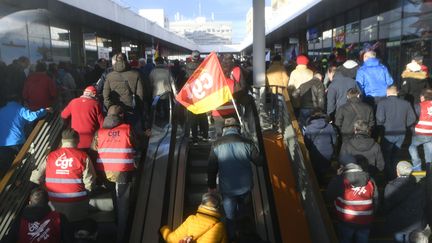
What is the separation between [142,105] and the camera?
810 cm

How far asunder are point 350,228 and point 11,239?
3.75 m

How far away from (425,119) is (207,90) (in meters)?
3.37

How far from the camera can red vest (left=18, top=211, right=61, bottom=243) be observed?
4.74 m

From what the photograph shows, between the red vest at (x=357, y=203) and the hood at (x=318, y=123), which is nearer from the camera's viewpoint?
the red vest at (x=357, y=203)

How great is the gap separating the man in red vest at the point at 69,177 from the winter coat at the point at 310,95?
4.28 m

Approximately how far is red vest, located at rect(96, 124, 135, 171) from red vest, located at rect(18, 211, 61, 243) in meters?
1.26

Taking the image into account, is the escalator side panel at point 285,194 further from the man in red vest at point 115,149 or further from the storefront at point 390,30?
the storefront at point 390,30

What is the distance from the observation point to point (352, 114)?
7.03 m

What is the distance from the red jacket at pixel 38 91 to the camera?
792 cm

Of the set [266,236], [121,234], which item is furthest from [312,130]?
[121,234]

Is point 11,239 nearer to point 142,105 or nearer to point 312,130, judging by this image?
point 142,105

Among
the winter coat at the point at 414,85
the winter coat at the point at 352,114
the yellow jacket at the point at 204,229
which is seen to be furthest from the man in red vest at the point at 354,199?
the winter coat at the point at 414,85

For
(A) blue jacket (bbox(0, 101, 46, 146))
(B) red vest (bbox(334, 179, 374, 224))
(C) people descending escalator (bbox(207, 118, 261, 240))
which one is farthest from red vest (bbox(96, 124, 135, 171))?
(B) red vest (bbox(334, 179, 374, 224))

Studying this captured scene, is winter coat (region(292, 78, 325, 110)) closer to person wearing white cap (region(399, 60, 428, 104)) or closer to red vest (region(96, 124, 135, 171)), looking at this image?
person wearing white cap (region(399, 60, 428, 104))
